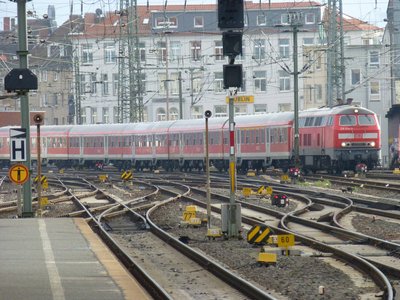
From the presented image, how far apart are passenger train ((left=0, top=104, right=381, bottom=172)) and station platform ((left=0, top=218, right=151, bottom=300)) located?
2879 centimetres

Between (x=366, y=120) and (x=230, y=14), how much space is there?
3086 cm

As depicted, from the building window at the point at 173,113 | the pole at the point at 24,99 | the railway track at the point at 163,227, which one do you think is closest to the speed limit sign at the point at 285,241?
the railway track at the point at 163,227

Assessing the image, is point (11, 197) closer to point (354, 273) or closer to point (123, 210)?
point (123, 210)

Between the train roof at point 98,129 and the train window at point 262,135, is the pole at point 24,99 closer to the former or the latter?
the train window at point 262,135

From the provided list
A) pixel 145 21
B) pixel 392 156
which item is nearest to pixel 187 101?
pixel 145 21

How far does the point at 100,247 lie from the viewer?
17984 mm

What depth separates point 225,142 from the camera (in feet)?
191

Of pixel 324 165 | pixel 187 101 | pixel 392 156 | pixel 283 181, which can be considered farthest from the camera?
pixel 187 101

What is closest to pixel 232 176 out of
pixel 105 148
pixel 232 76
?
pixel 232 76

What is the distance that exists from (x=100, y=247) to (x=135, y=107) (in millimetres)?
50614

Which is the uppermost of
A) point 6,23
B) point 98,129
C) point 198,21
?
point 6,23

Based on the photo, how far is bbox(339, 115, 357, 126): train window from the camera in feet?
160

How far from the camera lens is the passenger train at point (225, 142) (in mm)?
49281

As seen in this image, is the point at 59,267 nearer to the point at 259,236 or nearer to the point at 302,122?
the point at 259,236
